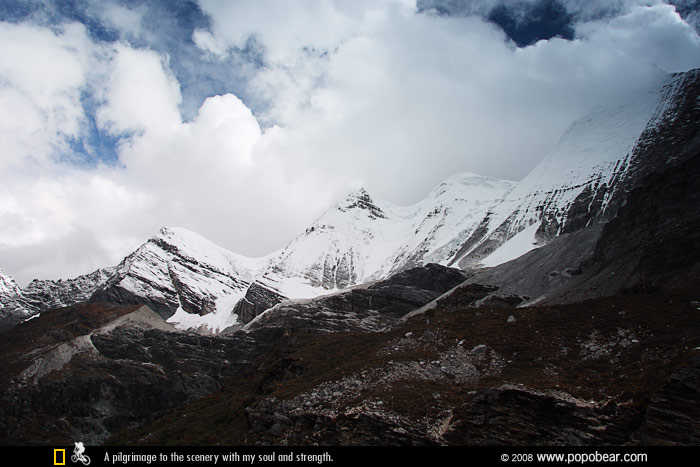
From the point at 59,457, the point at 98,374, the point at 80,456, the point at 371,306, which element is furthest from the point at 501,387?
the point at 98,374

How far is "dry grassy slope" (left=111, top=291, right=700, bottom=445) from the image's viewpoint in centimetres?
2306

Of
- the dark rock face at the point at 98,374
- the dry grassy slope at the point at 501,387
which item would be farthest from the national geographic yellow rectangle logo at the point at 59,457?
the dark rock face at the point at 98,374

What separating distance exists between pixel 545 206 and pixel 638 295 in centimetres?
13650

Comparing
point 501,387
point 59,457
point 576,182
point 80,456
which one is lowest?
point 80,456

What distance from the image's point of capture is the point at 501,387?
92.2 ft

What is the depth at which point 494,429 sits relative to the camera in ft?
82.7

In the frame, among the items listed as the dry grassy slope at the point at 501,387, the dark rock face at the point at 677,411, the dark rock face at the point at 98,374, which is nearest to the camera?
the dark rock face at the point at 677,411

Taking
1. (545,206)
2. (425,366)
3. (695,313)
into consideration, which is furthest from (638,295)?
(545,206)

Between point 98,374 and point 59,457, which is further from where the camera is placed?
point 98,374

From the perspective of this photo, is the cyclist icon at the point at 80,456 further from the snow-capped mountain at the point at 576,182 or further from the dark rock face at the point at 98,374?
the snow-capped mountain at the point at 576,182

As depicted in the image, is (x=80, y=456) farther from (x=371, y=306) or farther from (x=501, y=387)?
(x=371, y=306)

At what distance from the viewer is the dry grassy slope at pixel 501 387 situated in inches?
908

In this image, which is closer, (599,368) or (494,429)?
(494,429)

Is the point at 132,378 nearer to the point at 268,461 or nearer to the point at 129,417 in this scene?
the point at 129,417
